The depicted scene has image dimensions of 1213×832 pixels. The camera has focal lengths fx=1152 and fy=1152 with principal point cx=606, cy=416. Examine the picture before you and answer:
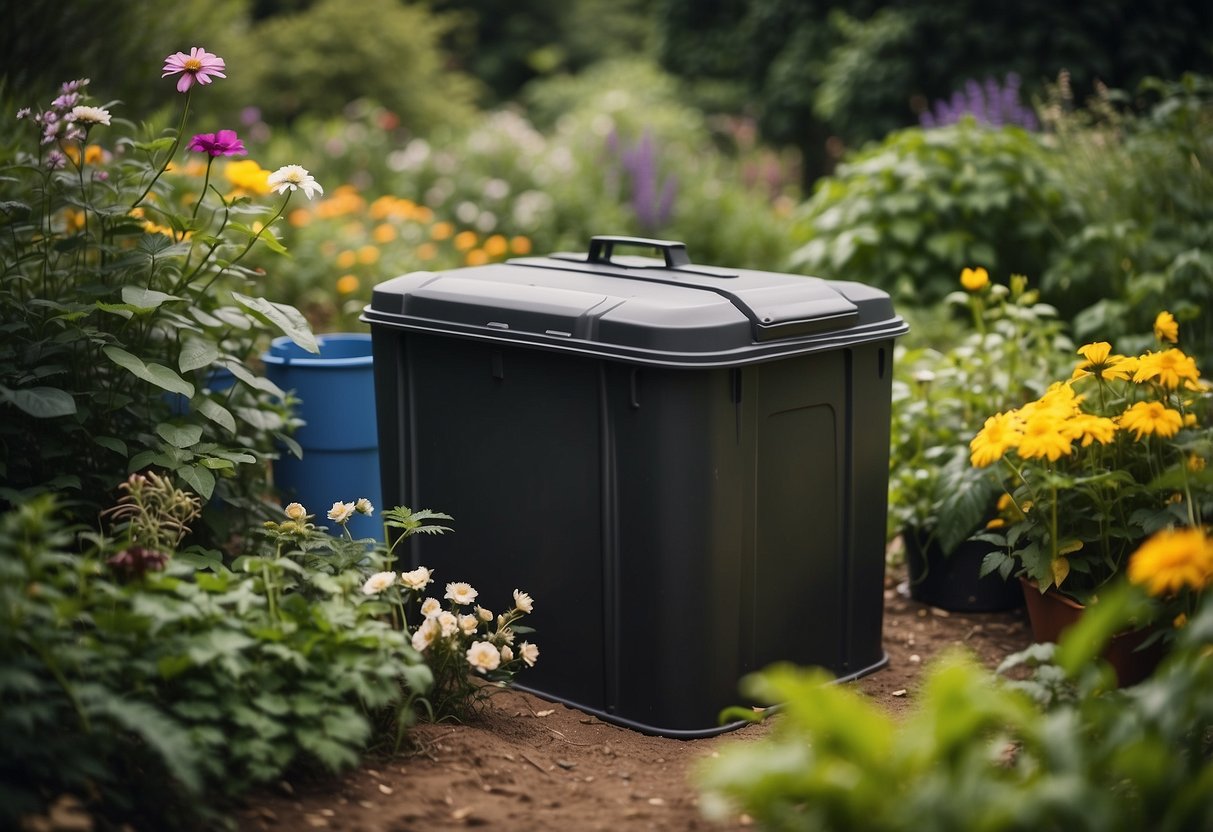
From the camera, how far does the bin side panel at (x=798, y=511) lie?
2.78m

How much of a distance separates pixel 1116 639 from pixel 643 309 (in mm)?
1437

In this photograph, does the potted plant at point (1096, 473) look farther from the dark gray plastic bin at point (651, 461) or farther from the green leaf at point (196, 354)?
the green leaf at point (196, 354)

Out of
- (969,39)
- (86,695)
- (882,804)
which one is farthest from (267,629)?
(969,39)

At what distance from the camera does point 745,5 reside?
46.5ft

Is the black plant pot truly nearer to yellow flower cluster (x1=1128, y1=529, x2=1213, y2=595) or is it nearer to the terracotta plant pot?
the terracotta plant pot

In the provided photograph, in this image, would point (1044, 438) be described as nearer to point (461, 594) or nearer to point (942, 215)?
point (461, 594)

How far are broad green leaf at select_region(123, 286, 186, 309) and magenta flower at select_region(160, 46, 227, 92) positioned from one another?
1.59 ft

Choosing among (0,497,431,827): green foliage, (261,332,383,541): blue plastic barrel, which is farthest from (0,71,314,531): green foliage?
(0,497,431,827): green foliage

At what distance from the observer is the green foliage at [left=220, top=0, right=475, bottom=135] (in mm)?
11844

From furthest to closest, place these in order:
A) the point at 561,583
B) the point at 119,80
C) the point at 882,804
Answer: the point at 119,80, the point at 561,583, the point at 882,804

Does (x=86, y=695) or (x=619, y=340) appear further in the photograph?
(x=619, y=340)

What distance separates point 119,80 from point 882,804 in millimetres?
5998

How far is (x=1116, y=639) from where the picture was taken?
2.84m

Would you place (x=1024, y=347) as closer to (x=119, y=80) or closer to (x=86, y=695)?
(x=86, y=695)
